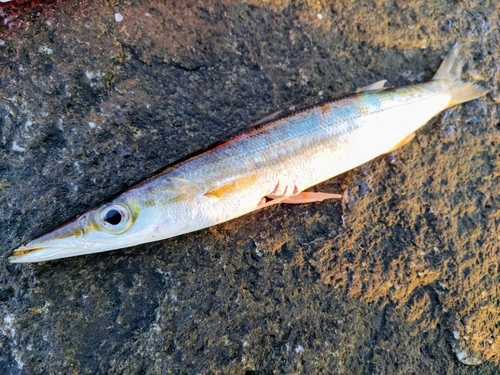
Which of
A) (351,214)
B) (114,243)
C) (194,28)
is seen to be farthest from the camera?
(194,28)

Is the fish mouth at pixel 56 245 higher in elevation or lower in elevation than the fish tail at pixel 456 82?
higher

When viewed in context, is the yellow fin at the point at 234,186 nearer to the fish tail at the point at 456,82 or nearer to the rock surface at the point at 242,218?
the rock surface at the point at 242,218

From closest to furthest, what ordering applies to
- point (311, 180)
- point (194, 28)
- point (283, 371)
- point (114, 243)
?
1. point (114, 243)
2. point (283, 371)
3. point (311, 180)
4. point (194, 28)

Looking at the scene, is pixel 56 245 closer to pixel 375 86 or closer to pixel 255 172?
pixel 255 172

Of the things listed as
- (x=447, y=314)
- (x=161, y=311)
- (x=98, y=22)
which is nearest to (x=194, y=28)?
(x=98, y=22)

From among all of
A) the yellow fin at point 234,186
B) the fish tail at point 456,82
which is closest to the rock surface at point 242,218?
the fish tail at point 456,82

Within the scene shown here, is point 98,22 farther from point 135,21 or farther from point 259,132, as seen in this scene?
point 259,132

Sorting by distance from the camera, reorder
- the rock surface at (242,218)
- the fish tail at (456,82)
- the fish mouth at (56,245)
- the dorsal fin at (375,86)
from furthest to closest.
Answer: the fish tail at (456,82), the dorsal fin at (375,86), the rock surface at (242,218), the fish mouth at (56,245)

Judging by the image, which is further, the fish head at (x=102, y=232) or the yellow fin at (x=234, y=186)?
the yellow fin at (x=234, y=186)
